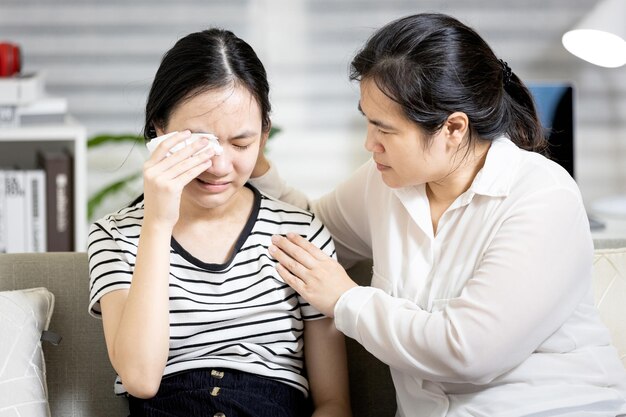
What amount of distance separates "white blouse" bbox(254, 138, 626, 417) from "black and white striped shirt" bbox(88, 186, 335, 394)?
12cm

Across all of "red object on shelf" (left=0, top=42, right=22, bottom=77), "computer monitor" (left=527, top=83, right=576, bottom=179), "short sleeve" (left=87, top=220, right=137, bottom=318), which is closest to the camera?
"short sleeve" (left=87, top=220, right=137, bottom=318)

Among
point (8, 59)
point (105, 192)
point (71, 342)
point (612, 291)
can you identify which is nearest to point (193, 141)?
point (71, 342)

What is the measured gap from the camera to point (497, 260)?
1.29 meters

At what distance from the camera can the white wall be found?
291cm

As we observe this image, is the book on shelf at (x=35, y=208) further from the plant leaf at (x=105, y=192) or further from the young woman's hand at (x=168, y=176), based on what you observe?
the young woman's hand at (x=168, y=176)

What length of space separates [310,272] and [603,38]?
58.9 inches

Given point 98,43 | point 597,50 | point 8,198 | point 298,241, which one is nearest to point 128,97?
point 98,43

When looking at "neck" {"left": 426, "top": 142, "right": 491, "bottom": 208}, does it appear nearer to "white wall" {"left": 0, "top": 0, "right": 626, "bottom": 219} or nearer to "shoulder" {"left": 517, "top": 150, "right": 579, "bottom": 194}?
"shoulder" {"left": 517, "top": 150, "right": 579, "bottom": 194}

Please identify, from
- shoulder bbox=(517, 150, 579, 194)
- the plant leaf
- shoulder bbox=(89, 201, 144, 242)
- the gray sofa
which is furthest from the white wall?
shoulder bbox=(517, 150, 579, 194)

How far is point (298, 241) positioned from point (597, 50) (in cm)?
143

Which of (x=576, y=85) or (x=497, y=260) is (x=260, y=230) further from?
(x=576, y=85)

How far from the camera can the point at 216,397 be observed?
4.50 feet

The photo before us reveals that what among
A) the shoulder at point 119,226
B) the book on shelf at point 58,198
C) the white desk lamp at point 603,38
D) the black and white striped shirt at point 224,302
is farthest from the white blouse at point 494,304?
the book on shelf at point 58,198

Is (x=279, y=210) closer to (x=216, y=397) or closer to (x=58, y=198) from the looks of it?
(x=216, y=397)
